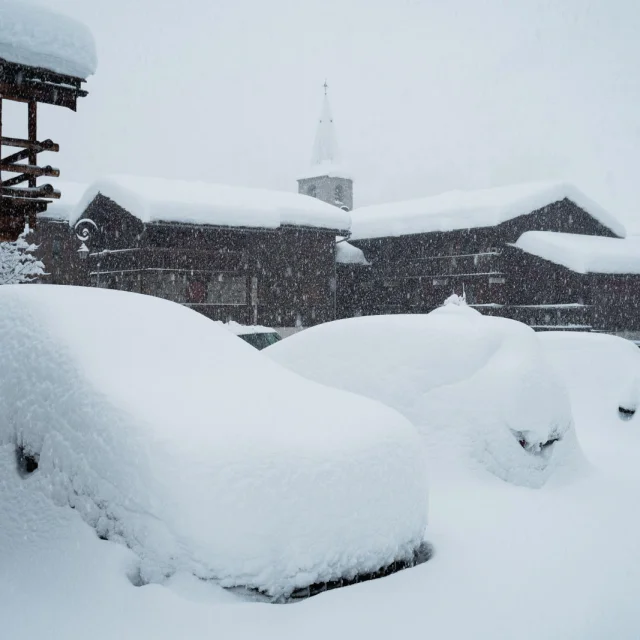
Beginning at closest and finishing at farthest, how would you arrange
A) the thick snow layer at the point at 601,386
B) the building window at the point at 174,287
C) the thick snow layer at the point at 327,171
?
the thick snow layer at the point at 601,386 → the building window at the point at 174,287 → the thick snow layer at the point at 327,171

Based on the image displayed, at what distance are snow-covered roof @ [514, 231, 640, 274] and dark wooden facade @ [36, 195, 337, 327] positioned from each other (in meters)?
6.42

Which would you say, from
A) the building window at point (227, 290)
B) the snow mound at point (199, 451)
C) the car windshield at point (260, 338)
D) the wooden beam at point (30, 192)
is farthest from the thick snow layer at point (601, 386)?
the building window at point (227, 290)

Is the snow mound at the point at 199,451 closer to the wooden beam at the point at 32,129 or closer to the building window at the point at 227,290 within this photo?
the wooden beam at the point at 32,129

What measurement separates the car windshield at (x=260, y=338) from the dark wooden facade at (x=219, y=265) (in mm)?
6420

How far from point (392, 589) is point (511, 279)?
791 inches

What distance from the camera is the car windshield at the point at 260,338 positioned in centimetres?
1372

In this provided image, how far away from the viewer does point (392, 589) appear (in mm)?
3361

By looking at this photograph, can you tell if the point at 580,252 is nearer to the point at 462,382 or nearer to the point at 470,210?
the point at 470,210

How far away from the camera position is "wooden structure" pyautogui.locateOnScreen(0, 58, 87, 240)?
7477 millimetres

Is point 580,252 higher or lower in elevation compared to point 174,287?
higher

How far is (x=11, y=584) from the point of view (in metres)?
3.16

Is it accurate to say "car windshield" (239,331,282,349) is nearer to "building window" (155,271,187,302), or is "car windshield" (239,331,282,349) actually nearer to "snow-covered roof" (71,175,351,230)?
"snow-covered roof" (71,175,351,230)

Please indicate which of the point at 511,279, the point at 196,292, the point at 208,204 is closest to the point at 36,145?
the point at 208,204

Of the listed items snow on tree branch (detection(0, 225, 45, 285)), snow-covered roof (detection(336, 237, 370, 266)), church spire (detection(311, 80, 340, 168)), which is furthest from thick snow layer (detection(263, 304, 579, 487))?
church spire (detection(311, 80, 340, 168))
